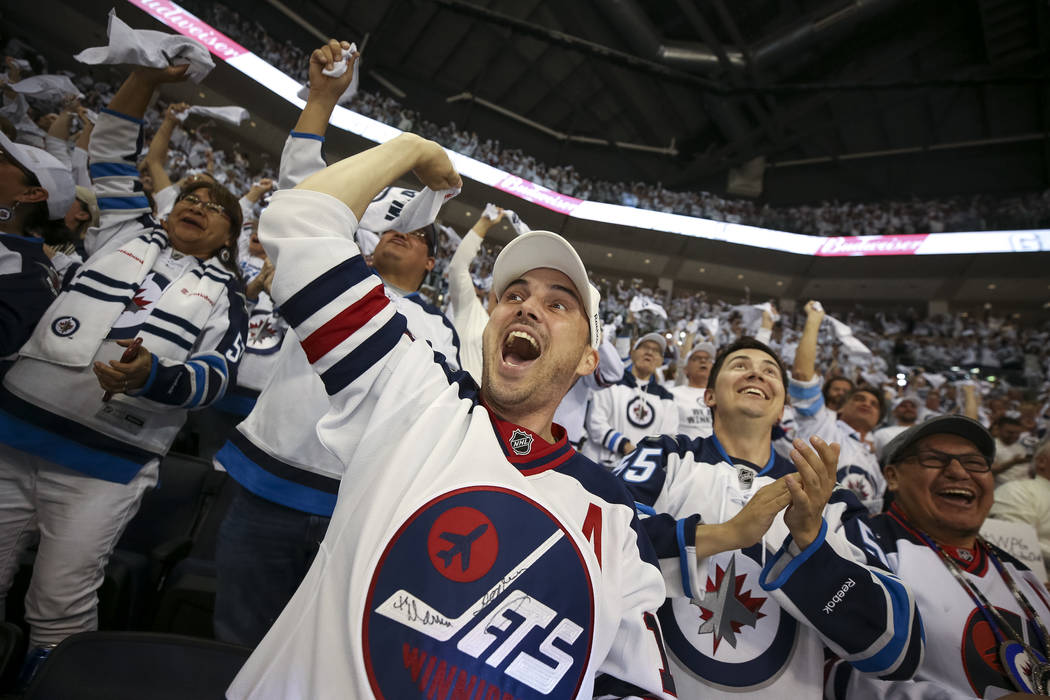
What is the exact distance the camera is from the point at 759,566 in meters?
1.65

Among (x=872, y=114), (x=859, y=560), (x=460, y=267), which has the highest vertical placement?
(x=872, y=114)

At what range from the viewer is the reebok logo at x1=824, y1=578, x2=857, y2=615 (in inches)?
53.9

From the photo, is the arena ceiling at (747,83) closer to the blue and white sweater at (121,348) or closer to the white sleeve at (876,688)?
the blue and white sweater at (121,348)

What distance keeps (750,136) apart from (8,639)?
2259cm

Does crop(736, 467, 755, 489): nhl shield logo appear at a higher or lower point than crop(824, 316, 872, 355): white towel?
lower

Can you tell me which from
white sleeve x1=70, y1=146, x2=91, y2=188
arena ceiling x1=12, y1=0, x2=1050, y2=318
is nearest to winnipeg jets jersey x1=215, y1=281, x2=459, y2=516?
white sleeve x1=70, y1=146, x2=91, y2=188

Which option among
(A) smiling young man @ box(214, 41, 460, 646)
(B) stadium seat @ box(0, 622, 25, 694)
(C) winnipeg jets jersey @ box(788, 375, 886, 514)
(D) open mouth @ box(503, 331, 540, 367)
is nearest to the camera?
(B) stadium seat @ box(0, 622, 25, 694)

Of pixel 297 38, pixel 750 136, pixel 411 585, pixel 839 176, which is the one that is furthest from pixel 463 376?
pixel 839 176

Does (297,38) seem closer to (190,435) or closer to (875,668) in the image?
(190,435)

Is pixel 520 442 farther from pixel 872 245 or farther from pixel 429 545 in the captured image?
pixel 872 245

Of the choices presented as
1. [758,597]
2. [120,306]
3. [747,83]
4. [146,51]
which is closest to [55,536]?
[120,306]

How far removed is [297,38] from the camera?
16828 mm

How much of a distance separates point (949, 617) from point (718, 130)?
22.7m

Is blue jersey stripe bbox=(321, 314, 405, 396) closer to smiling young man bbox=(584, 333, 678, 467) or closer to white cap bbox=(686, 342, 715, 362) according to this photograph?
smiling young man bbox=(584, 333, 678, 467)
